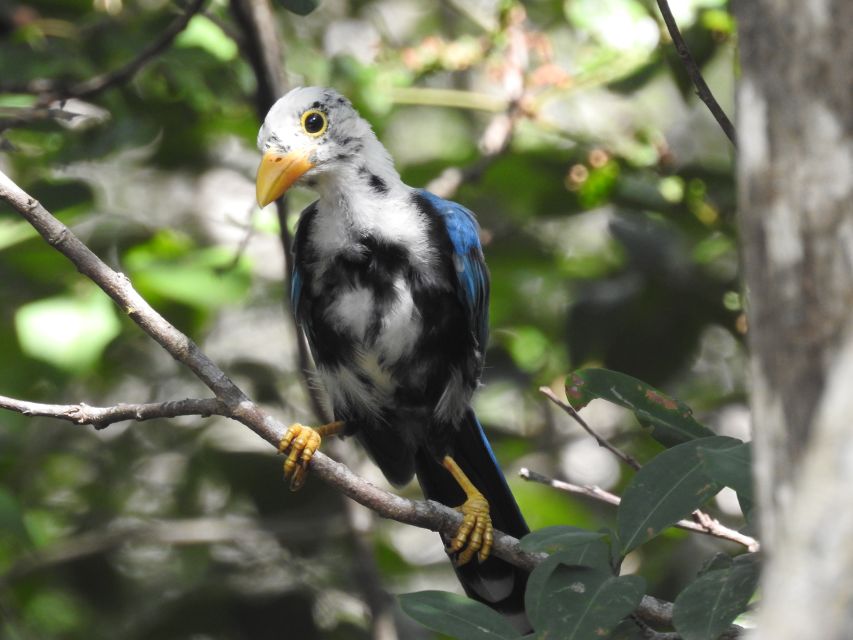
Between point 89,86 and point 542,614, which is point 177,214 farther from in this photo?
point 542,614

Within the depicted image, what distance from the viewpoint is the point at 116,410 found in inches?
104

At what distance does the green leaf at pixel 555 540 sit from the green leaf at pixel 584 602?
0.06 metres

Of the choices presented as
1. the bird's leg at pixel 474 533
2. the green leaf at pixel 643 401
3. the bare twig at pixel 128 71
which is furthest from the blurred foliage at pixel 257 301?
the green leaf at pixel 643 401

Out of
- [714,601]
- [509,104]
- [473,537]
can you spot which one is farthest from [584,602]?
[509,104]

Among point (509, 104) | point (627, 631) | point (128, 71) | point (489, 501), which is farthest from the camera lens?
point (509, 104)

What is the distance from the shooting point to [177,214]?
23.1 ft

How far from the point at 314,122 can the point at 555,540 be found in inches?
77.5

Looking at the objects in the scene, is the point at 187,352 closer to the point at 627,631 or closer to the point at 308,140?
the point at 627,631

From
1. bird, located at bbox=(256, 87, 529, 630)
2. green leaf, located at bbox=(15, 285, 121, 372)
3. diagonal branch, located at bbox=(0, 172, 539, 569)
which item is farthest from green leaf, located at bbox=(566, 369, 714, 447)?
green leaf, located at bbox=(15, 285, 121, 372)

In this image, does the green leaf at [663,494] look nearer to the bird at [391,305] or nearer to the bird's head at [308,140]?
the bird at [391,305]

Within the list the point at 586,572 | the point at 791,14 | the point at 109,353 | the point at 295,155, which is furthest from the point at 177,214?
the point at 791,14

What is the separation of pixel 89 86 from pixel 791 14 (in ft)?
11.2

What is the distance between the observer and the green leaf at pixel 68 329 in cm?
395

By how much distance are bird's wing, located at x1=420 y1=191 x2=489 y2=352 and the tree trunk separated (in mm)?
2483
